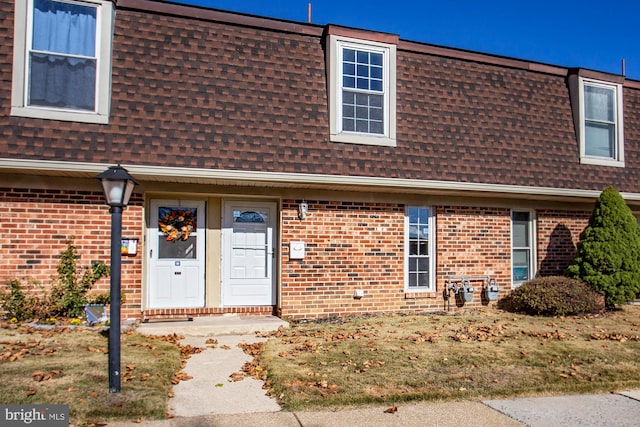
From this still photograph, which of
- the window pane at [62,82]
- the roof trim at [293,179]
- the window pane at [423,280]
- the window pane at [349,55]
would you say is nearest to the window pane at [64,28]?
the window pane at [62,82]

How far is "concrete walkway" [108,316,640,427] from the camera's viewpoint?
15.7 ft

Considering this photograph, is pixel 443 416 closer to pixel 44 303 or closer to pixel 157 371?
pixel 157 371

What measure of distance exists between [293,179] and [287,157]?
1.30ft

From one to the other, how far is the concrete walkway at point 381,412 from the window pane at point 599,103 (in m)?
7.58

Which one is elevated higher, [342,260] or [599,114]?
[599,114]

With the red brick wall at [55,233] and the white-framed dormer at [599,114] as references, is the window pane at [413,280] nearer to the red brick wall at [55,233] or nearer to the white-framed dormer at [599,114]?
the white-framed dormer at [599,114]

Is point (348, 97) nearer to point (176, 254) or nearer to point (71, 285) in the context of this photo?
point (176, 254)

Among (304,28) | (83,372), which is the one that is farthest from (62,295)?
(304,28)

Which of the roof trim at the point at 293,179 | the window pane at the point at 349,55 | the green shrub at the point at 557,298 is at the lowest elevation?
the green shrub at the point at 557,298

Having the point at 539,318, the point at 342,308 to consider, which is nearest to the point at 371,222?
the point at 342,308

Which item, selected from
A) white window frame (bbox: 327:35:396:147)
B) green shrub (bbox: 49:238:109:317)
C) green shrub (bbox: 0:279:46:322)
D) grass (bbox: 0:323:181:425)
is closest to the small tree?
white window frame (bbox: 327:35:396:147)

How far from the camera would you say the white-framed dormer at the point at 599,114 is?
37.9 ft

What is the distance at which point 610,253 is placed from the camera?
406 inches

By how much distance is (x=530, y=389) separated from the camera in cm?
574
